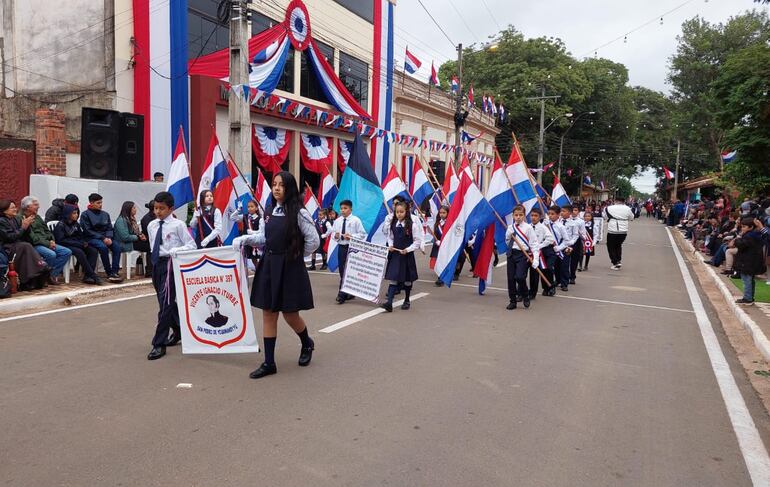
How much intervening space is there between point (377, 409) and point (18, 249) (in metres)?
6.86

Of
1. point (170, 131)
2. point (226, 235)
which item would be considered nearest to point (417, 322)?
point (226, 235)

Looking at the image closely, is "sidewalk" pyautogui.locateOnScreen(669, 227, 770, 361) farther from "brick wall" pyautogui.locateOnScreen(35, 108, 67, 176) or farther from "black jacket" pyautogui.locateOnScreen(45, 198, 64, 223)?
"brick wall" pyautogui.locateOnScreen(35, 108, 67, 176)

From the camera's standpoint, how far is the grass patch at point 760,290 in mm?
10414

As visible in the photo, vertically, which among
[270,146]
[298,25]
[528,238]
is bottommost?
[528,238]

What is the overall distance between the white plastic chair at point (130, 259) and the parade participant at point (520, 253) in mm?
6627

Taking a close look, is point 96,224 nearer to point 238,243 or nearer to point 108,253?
point 108,253

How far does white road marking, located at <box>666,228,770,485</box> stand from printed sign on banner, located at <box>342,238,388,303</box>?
4.39 m

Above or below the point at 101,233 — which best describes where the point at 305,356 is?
below

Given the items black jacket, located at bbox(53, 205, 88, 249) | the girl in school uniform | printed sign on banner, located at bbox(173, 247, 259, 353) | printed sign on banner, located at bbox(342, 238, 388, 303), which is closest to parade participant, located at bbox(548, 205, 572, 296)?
the girl in school uniform

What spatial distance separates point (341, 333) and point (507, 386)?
2454 mm

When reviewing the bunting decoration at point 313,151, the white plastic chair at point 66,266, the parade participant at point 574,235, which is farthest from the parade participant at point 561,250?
the bunting decoration at point 313,151

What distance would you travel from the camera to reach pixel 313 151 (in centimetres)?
2217

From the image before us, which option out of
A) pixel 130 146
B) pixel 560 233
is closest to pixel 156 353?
pixel 130 146

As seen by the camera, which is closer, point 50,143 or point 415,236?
point 415,236
